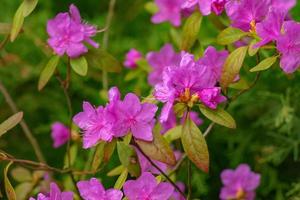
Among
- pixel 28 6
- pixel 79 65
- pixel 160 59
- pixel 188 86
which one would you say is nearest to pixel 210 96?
pixel 188 86

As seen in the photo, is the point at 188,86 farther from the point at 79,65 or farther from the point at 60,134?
the point at 60,134

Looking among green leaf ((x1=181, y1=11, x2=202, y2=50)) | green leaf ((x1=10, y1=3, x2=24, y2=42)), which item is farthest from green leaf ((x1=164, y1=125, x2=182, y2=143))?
green leaf ((x1=10, y1=3, x2=24, y2=42))

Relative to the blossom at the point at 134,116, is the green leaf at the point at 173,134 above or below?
below

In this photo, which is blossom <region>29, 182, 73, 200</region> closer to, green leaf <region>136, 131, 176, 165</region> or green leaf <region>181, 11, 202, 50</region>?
green leaf <region>136, 131, 176, 165</region>

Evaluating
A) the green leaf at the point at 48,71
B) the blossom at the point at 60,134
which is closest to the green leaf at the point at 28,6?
the green leaf at the point at 48,71

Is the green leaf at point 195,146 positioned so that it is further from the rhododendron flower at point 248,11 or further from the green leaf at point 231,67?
the rhododendron flower at point 248,11
